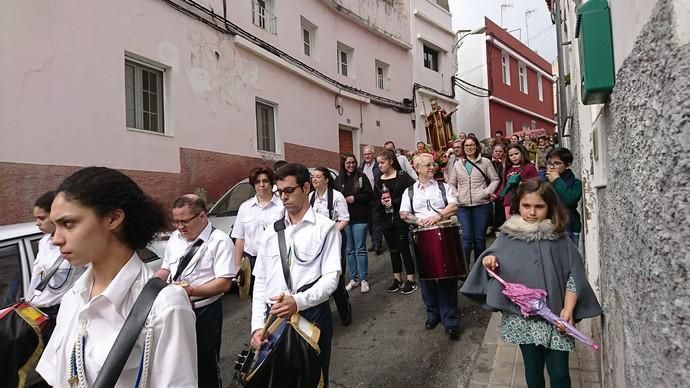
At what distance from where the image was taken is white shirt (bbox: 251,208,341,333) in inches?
106

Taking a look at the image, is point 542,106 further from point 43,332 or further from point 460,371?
point 43,332

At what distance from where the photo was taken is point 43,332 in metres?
2.95

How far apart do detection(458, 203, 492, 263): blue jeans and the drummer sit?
1.01m

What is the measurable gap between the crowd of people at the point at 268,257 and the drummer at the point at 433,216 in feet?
0.04

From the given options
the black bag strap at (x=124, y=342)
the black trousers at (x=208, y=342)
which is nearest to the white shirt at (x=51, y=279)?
the black trousers at (x=208, y=342)

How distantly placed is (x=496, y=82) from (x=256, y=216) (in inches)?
841

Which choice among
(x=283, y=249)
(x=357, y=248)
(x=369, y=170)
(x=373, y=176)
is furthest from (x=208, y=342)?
(x=369, y=170)

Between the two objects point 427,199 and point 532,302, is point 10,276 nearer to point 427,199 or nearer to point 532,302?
point 427,199

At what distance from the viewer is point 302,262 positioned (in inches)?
108

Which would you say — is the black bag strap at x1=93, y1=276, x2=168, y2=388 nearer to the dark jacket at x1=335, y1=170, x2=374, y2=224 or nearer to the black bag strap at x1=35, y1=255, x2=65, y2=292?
the black bag strap at x1=35, y1=255, x2=65, y2=292

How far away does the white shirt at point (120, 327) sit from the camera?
1520 mm

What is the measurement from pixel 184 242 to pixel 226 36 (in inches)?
301

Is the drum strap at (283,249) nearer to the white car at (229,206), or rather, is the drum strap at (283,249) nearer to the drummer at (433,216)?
the drummer at (433,216)

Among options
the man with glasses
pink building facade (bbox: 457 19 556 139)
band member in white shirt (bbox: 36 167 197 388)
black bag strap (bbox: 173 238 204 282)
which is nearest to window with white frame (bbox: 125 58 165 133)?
the man with glasses
